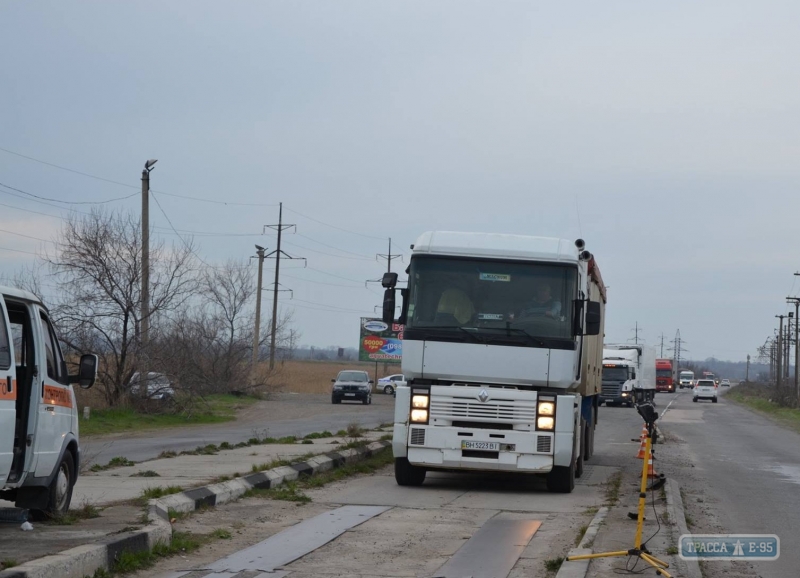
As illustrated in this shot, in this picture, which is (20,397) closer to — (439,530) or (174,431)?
(439,530)

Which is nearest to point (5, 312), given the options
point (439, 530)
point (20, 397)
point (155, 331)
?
point (20, 397)

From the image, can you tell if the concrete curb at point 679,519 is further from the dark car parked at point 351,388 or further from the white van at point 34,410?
the dark car parked at point 351,388

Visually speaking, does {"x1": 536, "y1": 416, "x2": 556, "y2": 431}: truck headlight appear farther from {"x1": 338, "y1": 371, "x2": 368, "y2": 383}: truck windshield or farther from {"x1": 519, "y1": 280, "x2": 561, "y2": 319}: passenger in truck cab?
{"x1": 338, "y1": 371, "x2": 368, "y2": 383}: truck windshield

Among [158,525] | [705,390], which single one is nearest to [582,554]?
[158,525]

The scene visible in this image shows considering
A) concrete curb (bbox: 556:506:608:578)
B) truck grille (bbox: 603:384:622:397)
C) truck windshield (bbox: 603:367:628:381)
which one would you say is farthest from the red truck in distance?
concrete curb (bbox: 556:506:608:578)

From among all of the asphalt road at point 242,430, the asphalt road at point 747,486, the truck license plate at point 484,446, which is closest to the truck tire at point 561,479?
the truck license plate at point 484,446

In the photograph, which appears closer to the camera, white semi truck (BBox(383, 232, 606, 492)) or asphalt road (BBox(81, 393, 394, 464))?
white semi truck (BBox(383, 232, 606, 492))

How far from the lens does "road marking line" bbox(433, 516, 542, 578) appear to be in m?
8.05

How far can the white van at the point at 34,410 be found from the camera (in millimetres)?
8047

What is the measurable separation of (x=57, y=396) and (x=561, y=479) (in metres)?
7.07

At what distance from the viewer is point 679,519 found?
34.8ft

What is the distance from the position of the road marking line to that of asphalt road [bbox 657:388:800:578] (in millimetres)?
1712

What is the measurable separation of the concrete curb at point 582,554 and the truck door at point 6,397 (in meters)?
4.29

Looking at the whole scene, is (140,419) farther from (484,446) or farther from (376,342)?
(376,342)
